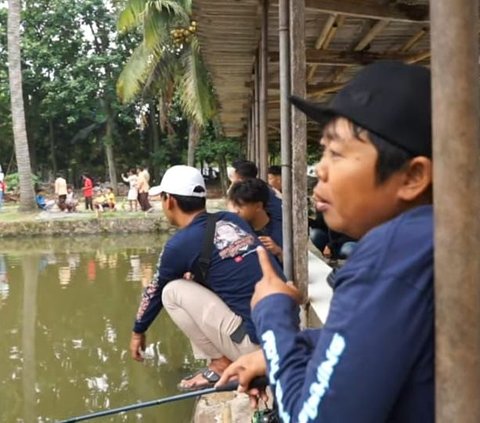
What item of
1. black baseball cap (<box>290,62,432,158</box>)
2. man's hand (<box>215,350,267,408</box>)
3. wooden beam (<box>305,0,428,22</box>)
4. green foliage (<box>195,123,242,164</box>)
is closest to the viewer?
black baseball cap (<box>290,62,432,158</box>)

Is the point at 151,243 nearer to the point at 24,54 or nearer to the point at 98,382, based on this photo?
the point at 98,382

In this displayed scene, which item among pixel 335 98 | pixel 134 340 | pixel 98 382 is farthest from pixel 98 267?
pixel 335 98

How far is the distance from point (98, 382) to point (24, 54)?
2429 cm

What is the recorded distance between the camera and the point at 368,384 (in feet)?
3.14

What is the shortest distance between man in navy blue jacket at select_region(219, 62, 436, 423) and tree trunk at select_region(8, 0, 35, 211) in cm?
1806

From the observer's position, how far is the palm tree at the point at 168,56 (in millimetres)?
13062

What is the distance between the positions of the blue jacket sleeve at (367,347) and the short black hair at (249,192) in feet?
10.4

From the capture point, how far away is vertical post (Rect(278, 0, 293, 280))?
3.81 metres

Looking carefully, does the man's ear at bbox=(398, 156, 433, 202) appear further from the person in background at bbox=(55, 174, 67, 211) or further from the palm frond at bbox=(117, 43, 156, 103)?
the person in background at bbox=(55, 174, 67, 211)

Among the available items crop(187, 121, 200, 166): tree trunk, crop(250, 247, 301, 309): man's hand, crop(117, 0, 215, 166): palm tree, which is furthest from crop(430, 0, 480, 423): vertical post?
crop(187, 121, 200, 166): tree trunk

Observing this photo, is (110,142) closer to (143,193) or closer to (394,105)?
(143,193)

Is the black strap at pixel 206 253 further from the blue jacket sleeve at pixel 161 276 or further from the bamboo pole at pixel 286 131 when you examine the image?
the bamboo pole at pixel 286 131

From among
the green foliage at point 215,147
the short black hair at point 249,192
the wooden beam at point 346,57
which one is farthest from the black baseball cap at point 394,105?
the green foliage at point 215,147

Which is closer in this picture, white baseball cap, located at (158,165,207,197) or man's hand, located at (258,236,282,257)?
white baseball cap, located at (158,165,207,197)
